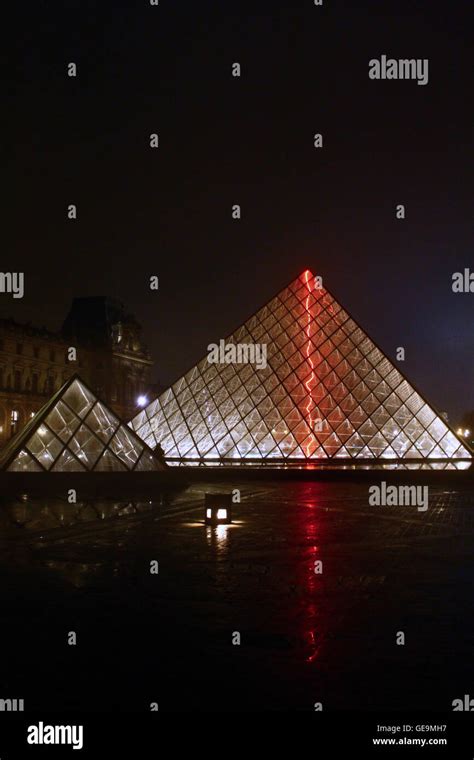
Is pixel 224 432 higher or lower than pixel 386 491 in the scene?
higher

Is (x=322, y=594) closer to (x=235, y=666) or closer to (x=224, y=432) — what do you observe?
(x=235, y=666)

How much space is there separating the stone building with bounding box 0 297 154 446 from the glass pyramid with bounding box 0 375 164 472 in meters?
34.2

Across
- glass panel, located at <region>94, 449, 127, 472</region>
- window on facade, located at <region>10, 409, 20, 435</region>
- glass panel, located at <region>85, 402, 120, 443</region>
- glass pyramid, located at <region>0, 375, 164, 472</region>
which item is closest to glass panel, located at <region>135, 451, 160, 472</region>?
glass pyramid, located at <region>0, 375, 164, 472</region>

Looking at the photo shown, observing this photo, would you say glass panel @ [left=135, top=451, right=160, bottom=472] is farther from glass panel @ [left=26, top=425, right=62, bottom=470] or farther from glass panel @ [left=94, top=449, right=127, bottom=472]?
glass panel @ [left=26, top=425, right=62, bottom=470]

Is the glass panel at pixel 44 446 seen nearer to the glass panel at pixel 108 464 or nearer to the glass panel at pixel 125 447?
the glass panel at pixel 108 464

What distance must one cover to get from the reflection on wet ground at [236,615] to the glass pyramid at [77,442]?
8.41 metres

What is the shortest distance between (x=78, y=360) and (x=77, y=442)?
5743cm

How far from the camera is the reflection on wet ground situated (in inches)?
210

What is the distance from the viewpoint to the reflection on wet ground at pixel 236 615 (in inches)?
210

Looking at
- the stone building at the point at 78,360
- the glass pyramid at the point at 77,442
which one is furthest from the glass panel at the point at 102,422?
the stone building at the point at 78,360

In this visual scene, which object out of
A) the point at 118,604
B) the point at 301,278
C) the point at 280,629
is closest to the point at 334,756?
the point at 280,629

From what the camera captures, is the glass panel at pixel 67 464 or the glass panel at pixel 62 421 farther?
the glass panel at pixel 62 421

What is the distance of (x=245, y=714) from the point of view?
193 inches

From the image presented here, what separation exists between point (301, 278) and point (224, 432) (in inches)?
378
